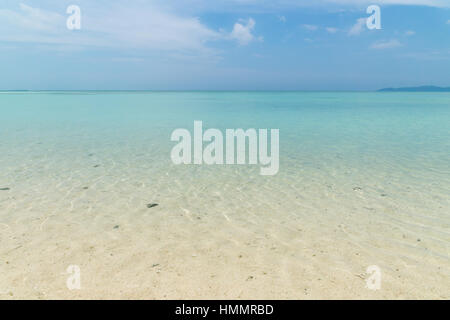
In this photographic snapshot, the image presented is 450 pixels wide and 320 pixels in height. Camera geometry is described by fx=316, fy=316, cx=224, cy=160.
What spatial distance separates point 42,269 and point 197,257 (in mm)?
2100

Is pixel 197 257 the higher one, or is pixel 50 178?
pixel 50 178

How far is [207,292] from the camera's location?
383 centimetres

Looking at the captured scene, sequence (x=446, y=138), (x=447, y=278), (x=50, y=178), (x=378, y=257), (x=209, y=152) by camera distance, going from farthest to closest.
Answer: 1. (x=446, y=138)
2. (x=209, y=152)
3. (x=50, y=178)
4. (x=378, y=257)
5. (x=447, y=278)

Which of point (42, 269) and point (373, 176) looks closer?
point (42, 269)

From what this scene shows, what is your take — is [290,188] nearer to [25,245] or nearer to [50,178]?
[25,245]

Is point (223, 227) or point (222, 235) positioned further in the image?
point (223, 227)

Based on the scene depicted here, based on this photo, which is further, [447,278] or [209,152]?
[209,152]

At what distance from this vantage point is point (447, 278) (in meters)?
4.09
